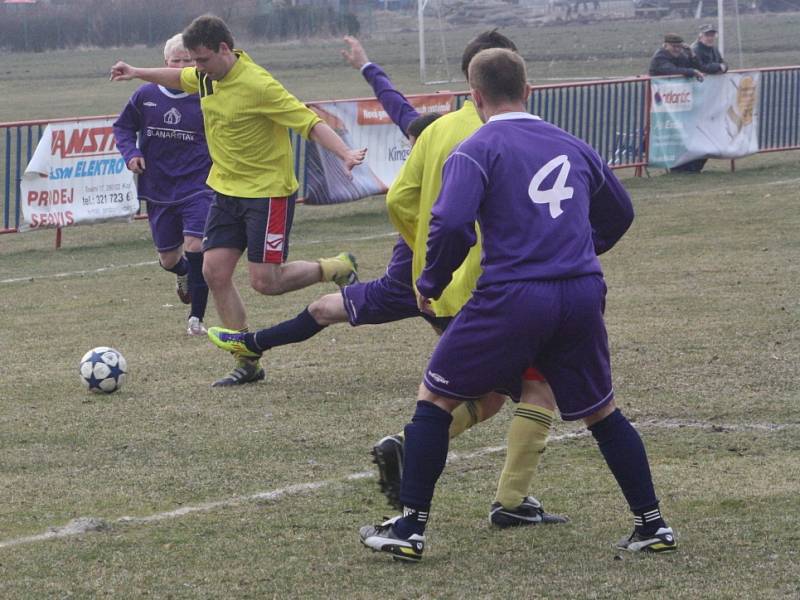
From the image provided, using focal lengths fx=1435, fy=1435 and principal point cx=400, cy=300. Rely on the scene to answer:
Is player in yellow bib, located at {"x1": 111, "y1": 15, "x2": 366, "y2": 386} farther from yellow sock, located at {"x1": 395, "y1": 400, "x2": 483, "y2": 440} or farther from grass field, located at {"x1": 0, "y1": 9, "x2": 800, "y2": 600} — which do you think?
yellow sock, located at {"x1": 395, "y1": 400, "x2": 483, "y2": 440}

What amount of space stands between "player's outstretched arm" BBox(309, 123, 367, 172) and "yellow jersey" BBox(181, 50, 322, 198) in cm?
4

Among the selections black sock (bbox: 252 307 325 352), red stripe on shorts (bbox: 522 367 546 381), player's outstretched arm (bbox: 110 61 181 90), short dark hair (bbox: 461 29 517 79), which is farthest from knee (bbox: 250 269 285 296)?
red stripe on shorts (bbox: 522 367 546 381)

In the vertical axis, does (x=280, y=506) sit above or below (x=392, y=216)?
below

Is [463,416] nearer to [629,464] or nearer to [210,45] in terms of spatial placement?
[629,464]

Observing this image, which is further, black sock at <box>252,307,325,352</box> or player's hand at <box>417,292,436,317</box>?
black sock at <box>252,307,325,352</box>

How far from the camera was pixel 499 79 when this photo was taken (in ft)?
15.5

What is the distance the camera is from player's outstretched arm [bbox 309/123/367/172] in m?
7.64

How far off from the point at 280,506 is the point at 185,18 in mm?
41751

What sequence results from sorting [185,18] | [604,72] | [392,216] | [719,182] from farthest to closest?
1. [185,18]
2. [604,72]
3. [719,182]
4. [392,216]

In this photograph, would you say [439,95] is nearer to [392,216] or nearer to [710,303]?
[710,303]

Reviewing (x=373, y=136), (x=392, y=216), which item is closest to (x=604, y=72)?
(x=373, y=136)

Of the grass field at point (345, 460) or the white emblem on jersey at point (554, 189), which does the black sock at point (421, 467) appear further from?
the white emblem on jersey at point (554, 189)

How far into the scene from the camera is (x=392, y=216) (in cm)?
549

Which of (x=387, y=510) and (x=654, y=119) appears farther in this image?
(x=654, y=119)
